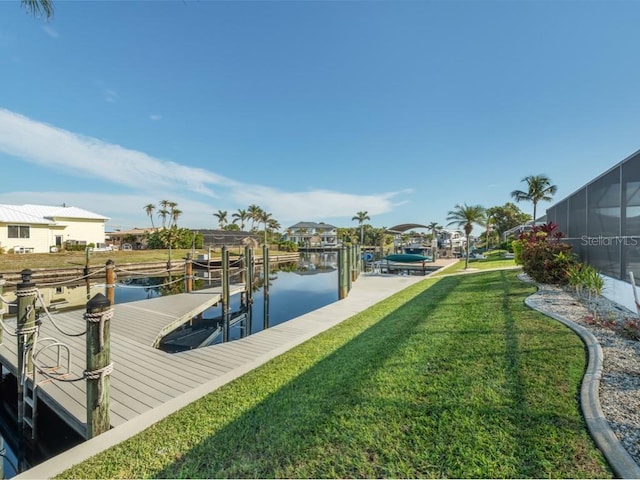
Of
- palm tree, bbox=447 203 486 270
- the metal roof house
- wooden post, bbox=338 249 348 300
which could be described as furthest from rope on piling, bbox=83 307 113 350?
palm tree, bbox=447 203 486 270

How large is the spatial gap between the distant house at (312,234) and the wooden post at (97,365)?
6356cm

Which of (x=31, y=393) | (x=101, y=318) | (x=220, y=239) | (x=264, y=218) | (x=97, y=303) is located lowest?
(x=31, y=393)

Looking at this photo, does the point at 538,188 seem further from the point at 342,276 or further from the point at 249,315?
the point at 249,315

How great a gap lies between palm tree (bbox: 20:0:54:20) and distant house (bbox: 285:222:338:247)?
6258 cm

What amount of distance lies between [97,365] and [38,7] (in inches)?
182

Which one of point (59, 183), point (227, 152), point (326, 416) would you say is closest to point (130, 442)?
point (326, 416)

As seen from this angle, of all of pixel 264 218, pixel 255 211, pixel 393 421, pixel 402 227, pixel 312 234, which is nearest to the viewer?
pixel 393 421

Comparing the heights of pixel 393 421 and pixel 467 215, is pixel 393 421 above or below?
below

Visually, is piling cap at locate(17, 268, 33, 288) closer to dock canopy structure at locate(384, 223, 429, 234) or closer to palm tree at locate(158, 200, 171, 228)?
dock canopy structure at locate(384, 223, 429, 234)

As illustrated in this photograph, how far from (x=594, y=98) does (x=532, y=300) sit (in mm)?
10501

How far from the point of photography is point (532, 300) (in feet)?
21.7

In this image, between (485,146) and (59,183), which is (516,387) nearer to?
(485,146)

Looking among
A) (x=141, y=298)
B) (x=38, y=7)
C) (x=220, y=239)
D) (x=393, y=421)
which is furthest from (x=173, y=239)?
(x=393, y=421)

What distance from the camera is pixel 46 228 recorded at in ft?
86.1
